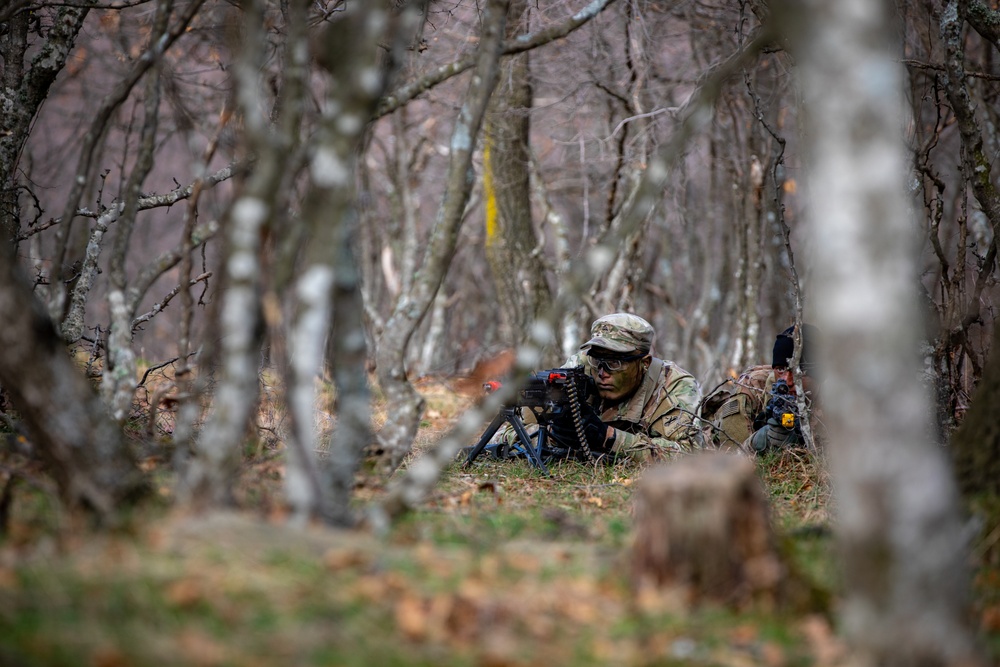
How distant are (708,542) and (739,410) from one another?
416 cm

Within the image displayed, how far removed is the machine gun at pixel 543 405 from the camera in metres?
6.00

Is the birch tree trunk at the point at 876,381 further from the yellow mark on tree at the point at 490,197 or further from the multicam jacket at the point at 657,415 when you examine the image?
the yellow mark on tree at the point at 490,197

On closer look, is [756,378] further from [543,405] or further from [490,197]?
[490,197]

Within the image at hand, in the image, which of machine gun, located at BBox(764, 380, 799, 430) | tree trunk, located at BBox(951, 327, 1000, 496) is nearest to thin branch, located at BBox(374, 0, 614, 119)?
tree trunk, located at BBox(951, 327, 1000, 496)

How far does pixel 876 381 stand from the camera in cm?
246

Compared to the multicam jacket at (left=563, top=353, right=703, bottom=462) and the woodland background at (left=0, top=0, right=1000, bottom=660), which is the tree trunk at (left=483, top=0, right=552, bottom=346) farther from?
the multicam jacket at (left=563, top=353, right=703, bottom=462)

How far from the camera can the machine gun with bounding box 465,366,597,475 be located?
6.00 meters

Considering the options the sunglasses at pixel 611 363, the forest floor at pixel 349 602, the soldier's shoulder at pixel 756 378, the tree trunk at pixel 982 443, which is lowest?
the forest floor at pixel 349 602

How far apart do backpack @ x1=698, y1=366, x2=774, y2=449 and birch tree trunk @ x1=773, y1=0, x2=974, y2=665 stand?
4.16m

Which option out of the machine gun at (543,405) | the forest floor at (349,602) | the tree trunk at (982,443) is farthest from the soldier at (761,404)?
the forest floor at (349,602)

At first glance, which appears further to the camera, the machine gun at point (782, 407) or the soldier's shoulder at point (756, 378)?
the soldier's shoulder at point (756, 378)

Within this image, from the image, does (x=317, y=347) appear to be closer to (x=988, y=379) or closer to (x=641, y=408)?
(x=988, y=379)

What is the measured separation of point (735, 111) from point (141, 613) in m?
10.9

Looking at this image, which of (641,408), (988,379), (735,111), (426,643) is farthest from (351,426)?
(735,111)
